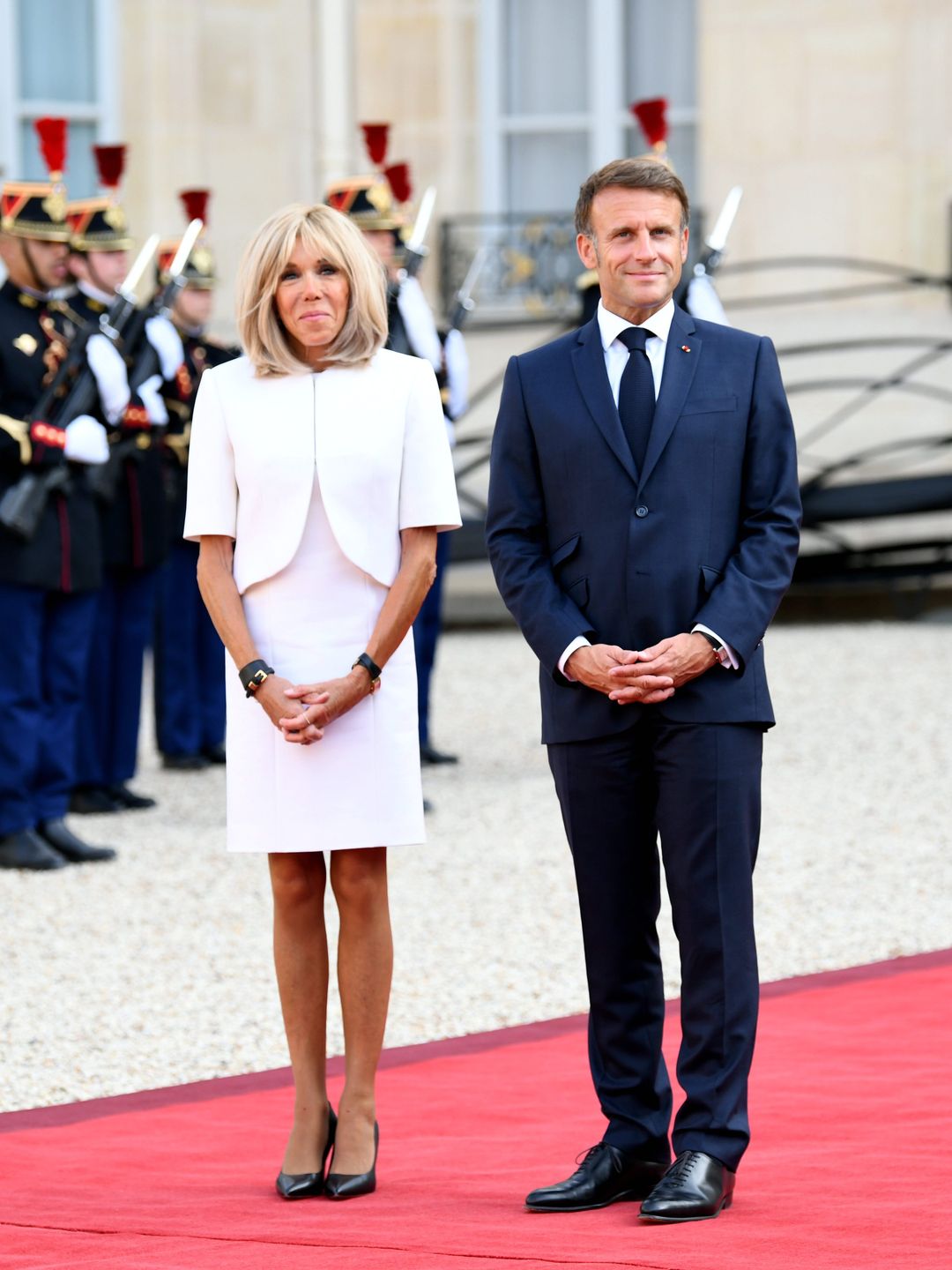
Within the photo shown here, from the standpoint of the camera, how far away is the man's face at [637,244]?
11.3ft

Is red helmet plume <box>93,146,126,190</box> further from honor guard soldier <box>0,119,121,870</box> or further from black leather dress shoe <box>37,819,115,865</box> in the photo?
black leather dress shoe <box>37,819,115,865</box>

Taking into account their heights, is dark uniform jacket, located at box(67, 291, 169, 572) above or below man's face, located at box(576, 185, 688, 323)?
below

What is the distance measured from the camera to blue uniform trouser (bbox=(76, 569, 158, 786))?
8.22 meters

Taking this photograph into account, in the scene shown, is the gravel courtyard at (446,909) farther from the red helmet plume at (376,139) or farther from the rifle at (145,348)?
the red helmet plume at (376,139)

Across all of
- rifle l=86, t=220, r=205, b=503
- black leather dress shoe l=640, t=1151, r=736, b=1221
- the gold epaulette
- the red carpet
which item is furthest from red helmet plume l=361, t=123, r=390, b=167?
black leather dress shoe l=640, t=1151, r=736, b=1221

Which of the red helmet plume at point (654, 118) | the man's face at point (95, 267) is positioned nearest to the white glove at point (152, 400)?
the man's face at point (95, 267)

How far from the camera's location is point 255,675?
3713 millimetres

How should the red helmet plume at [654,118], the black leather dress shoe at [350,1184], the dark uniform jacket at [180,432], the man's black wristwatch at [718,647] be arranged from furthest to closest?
the dark uniform jacket at [180,432] < the red helmet plume at [654,118] < the black leather dress shoe at [350,1184] < the man's black wristwatch at [718,647]

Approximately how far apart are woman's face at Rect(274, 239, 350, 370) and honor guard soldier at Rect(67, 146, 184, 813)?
4379 mm

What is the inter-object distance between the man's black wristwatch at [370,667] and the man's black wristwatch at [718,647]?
59cm

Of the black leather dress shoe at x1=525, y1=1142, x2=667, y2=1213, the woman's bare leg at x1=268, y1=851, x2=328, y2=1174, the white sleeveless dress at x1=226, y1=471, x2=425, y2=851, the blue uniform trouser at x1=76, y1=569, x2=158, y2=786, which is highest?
the white sleeveless dress at x1=226, y1=471, x2=425, y2=851

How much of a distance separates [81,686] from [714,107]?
28.1ft

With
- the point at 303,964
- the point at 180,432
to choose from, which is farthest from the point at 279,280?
the point at 180,432

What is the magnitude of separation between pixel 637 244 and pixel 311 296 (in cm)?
57
